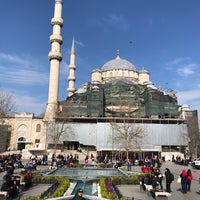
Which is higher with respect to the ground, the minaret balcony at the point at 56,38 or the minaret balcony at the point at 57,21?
the minaret balcony at the point at 57,21

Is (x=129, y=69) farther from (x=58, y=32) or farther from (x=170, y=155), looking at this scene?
(x=170, y=155)

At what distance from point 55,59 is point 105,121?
46.9 ft

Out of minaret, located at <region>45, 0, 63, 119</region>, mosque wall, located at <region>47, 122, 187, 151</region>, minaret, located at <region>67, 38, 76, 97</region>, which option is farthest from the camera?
minaret, located at <region>67, 38, 76, 97</region>

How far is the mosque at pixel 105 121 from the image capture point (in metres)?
36.6

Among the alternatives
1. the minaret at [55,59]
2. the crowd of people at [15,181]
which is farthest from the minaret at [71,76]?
the crowd of people at [15,181]

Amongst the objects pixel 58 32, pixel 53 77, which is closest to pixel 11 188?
pixel 53 77

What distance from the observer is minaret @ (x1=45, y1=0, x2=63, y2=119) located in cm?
3850

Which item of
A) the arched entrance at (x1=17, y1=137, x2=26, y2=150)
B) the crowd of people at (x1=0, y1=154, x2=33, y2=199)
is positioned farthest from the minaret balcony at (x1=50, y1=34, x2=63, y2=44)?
the crowd of people at (x1=0, y1=154, x2=33, y2=199)

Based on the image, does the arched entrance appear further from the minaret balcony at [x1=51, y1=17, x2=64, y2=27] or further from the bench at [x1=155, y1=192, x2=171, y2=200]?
the bench at [x1=155, y1=192, x2=171, y2=200]

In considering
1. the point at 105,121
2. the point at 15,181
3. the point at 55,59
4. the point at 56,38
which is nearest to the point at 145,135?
the point at 105,121

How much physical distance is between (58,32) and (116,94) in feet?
53.3

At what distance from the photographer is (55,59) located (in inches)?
1565

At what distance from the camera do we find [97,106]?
4262 centimetres

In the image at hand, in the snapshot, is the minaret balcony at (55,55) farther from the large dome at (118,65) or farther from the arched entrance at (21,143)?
the large dome at (118,65)
